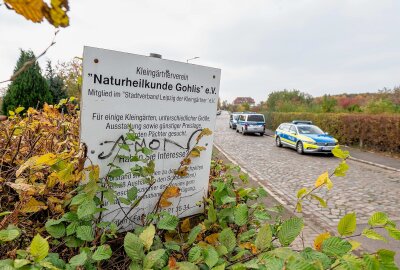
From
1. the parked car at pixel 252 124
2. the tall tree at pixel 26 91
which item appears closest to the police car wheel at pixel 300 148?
the parked car at pixel 252 124

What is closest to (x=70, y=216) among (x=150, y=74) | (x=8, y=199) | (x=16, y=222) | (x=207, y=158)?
(x=16, y=222)

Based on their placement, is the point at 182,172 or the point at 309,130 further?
the point at 309,130

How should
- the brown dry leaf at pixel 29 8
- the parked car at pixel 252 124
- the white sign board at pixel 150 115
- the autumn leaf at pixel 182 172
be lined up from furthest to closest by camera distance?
the parked car at pixel 252 124 → the autumn leaf at pixel 182 172 → the white sign board at pixel 150 115 → the brown dry leaf at pixel 29 8

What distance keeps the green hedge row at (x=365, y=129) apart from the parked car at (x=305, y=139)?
2.45 meters

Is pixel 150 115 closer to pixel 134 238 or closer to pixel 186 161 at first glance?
pixel 186 161

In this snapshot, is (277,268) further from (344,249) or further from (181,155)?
(181,155)

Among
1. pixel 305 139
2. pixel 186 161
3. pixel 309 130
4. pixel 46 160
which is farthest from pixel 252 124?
pixel 46 160

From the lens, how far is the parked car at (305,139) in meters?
15.8

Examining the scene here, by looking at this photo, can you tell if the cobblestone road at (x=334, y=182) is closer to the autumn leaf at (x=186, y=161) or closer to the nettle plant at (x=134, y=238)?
the autumn leaf at (x=186, y=161)

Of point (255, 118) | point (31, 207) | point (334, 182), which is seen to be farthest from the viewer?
point (255, 118)

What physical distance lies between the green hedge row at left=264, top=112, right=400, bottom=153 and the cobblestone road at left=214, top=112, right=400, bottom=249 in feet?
11.2

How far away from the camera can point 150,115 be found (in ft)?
6.05

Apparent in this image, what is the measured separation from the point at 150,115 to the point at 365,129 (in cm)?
1950

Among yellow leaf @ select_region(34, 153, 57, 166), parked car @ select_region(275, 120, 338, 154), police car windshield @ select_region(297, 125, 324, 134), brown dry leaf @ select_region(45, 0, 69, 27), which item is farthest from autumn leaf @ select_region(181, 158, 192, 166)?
police car windshield @ select_region(297, 125, 324, 134)
